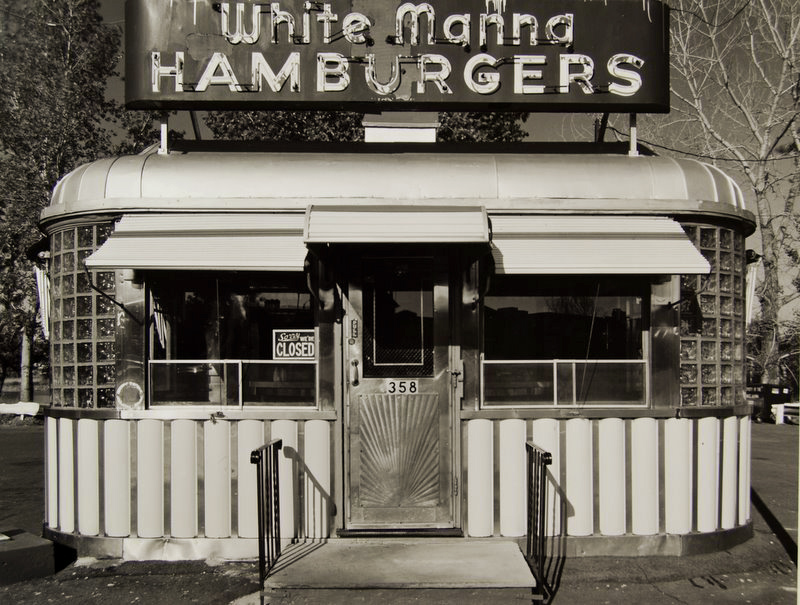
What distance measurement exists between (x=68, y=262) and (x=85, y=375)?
0.93 meters

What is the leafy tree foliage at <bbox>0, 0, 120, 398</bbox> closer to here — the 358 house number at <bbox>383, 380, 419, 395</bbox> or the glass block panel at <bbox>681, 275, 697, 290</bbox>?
the 358 house number at <bbox>383, 380, 419, 395</bbox>

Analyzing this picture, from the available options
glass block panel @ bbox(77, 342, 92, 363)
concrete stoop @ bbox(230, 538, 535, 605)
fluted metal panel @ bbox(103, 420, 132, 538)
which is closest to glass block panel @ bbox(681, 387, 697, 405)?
concrete stoop @ bbox(230, 538, 535, 605)

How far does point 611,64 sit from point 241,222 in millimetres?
3327

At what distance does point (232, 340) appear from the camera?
564 centimetres

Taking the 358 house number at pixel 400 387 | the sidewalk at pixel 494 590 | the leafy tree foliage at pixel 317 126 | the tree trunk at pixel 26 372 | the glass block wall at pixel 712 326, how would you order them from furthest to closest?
the tree trunk at pixel 26 372 < the leafy tree foliage at pixel 317 126 < the glass block wall at pixel 712 326 < the 358 house number at pixel 400 387 < the sidewalk at pixel 494 590

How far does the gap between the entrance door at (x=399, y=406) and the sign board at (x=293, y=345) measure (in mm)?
302

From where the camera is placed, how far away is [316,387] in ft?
18.2

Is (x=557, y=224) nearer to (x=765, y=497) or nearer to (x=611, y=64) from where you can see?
(x=611, y=64)

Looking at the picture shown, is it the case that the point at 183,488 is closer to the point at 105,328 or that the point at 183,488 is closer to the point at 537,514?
the point at 105,328

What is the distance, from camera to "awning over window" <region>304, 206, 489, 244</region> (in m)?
4.94

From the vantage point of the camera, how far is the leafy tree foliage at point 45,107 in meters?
15.8

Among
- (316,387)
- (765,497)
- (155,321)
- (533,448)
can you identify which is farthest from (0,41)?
(765,497)

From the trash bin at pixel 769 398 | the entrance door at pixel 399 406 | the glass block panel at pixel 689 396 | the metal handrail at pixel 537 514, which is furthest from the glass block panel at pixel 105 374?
the trash bin at pixel 769 398

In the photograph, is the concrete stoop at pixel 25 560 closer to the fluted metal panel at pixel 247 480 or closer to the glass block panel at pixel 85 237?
the fluted metal panel at pixel 247 480
